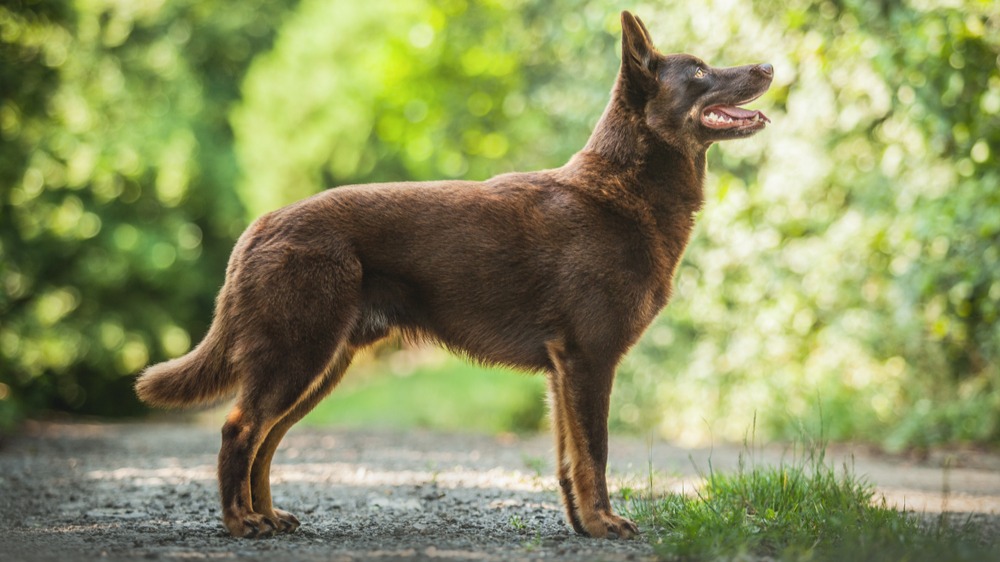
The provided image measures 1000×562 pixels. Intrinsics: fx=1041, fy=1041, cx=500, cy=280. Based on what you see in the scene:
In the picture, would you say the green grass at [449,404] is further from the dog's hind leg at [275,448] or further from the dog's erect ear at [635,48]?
the dog's erect ear at [635,48]

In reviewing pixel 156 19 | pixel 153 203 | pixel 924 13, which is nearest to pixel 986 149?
pixel 924 13

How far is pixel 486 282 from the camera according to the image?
4.98m

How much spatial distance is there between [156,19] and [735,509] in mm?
20257

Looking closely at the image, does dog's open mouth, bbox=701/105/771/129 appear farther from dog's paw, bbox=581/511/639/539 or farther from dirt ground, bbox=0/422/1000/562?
dog's paw, bbox=581/511/639/539

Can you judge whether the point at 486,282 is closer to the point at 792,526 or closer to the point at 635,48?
the point at 635,48

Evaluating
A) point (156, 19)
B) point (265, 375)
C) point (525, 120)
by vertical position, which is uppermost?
point (156, 19)

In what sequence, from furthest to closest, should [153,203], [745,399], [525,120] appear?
[153,203] → [525,120] → [745,399]

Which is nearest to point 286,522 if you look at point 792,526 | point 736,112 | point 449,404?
point 792,526

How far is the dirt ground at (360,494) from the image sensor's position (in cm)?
443

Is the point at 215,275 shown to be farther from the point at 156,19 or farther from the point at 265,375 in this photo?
the point at 265,375

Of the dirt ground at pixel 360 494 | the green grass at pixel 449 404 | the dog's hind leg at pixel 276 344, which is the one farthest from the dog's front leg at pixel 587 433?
the green grass at pixel 449 404

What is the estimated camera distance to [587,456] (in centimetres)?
487

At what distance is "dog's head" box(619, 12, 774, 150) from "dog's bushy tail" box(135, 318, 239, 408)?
7.80 feet

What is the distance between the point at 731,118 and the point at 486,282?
5.03 ft
